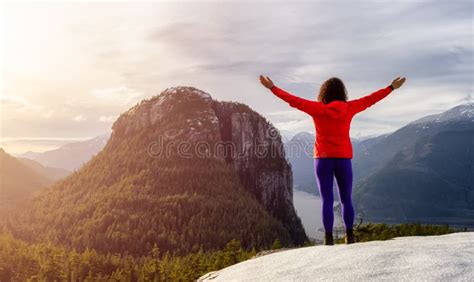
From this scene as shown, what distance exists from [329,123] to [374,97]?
5.68 ft

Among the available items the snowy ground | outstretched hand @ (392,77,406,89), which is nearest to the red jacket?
outstretched hand @ (392,77,406,89)

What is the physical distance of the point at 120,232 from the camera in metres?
192

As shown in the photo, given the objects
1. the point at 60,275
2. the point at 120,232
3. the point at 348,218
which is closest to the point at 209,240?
the point at 120,232

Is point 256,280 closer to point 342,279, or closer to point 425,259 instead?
point 342,279

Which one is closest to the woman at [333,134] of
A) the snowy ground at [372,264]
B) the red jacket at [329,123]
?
the red jacket at [329,123]

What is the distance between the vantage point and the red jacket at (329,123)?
40.0ft

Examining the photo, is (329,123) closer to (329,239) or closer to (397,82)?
(397,82)

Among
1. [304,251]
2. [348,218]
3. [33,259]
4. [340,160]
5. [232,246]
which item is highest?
[340,160]

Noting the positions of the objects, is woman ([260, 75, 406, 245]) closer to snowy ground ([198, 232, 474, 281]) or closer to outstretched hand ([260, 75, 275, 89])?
outstretched hand ([260, 75, 275, 89])

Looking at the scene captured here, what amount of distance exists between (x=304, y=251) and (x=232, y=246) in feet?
79.8

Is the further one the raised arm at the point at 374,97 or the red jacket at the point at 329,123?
the raised arm at the point at 374,97

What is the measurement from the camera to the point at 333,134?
484 inches

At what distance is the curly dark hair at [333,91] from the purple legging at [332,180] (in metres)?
1.88

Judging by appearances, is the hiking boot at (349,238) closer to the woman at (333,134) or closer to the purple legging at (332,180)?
the woman at (333,134)
